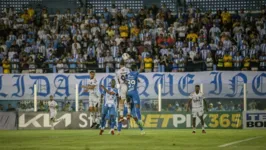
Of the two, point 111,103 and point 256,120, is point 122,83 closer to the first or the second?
point 111,103

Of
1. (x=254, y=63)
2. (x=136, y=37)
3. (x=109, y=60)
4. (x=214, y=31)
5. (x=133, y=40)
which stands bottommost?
(x=254, y=63)

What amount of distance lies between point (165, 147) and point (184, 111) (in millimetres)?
15266

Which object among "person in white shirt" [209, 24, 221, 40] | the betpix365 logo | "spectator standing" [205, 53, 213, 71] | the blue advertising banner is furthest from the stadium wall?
"person in white shirt" [209, 24, 221, 40]

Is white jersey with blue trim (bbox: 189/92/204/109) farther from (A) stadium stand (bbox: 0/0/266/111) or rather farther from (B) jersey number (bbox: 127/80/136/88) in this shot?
(B) jersey number (bbox: 127/80/136/88)

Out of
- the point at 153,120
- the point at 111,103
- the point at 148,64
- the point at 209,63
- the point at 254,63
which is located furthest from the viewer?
the point at 148,64

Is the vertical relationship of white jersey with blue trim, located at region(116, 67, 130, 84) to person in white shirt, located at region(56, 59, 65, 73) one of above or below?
below

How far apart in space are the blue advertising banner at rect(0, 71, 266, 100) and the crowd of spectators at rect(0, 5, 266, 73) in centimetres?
62

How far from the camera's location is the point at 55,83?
3416 centimetres

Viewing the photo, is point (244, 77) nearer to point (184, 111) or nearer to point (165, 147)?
point (184, 111)

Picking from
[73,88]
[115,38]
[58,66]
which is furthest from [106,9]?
[73,88]

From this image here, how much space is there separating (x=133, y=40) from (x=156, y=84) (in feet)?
17.7

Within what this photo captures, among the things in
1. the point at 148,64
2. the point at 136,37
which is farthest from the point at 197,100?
the point at 136,37

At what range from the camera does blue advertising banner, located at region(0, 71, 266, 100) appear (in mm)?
31422

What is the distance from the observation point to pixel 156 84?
3278cm
